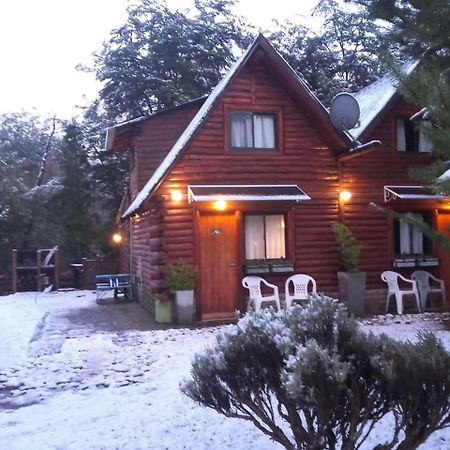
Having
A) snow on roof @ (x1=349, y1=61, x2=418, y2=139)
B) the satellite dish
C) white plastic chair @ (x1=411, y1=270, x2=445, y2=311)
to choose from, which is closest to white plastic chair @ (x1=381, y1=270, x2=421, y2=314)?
white plastic chair @ (x1=411, y1=270, x2=445, y2=311)

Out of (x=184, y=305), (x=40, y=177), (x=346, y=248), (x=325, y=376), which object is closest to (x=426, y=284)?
(x=346, y=248)

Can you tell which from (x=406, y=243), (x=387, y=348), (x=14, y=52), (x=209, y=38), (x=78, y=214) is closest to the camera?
(x=387, y=348)

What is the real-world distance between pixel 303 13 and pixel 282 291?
743 inches

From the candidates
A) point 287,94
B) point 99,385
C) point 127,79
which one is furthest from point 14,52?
point 99,385

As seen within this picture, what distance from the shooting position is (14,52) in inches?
1305

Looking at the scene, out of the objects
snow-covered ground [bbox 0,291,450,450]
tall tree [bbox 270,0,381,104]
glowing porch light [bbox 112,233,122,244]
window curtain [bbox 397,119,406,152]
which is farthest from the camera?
tall tree [bbox 270,0,381,104]

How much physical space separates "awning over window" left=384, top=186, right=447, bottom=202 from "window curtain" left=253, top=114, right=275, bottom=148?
2906 millimetres

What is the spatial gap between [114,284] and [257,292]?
5.71 meters

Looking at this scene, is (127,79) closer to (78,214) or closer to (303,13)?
(78,214)

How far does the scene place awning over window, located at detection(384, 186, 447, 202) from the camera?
37.6 feet

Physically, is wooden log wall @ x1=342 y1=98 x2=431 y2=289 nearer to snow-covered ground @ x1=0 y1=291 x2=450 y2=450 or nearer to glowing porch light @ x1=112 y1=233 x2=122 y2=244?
snow-covered ground @ x1=0 y1=291 x2=450 y2=450

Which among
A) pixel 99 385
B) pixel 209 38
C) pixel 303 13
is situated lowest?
pixel 99 385

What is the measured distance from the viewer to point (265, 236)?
11148mm

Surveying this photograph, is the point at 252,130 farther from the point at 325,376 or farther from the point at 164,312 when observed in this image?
the point at 325,376
